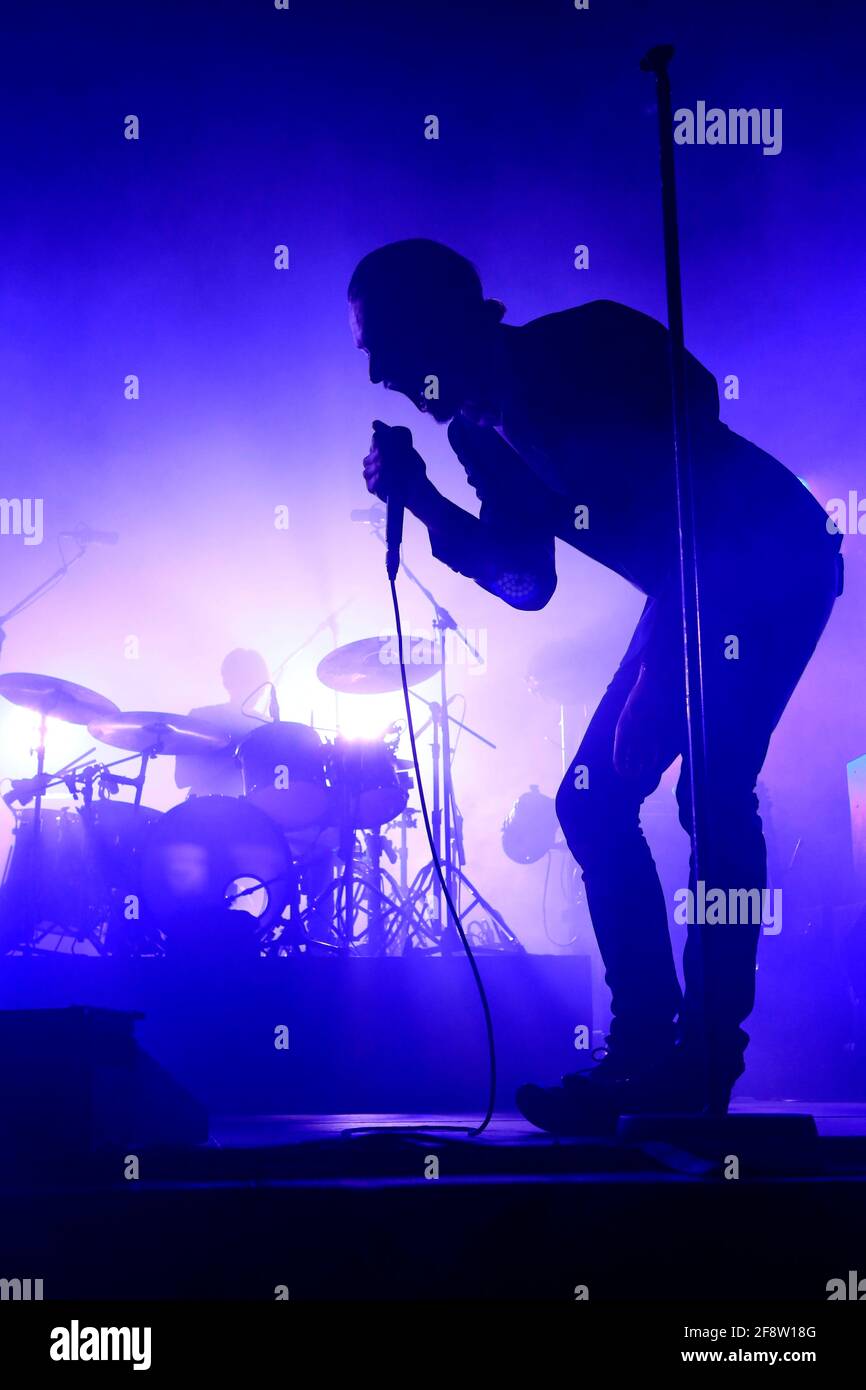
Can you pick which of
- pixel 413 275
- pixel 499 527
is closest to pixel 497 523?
pixel 499 527

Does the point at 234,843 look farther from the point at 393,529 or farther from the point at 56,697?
the point at 393,529

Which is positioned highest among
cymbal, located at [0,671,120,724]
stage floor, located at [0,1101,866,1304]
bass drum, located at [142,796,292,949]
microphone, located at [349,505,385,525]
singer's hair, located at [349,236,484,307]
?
microphone, located at [349,505,385,525]

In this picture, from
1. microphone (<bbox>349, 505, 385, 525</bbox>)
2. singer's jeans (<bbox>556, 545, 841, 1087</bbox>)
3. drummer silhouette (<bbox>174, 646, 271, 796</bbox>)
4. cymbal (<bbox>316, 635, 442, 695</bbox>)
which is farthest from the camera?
drummer silhouette (<bbox>174, 646, 271, 796</bbox>)

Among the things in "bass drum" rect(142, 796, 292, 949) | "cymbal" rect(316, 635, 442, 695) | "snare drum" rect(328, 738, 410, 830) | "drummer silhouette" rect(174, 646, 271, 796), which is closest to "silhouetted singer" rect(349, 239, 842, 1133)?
"bass drum" rect(142, 796, 292, 949)

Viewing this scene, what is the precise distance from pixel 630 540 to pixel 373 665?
4.81m

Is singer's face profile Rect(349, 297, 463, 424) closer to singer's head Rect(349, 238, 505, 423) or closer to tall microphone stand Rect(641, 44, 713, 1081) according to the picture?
singer's head Rect(349, 238, 505, 423)

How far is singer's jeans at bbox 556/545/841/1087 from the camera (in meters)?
2.04

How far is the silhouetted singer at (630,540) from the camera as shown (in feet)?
7.26

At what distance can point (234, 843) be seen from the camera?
5.84 metres

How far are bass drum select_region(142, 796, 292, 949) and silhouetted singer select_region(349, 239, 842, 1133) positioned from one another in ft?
11.8

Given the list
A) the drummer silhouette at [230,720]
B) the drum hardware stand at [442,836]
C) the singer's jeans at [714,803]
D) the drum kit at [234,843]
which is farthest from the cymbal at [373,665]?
the singer's jeans at [714,803]

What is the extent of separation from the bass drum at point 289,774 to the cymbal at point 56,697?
89cm

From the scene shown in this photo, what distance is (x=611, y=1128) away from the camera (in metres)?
2.13

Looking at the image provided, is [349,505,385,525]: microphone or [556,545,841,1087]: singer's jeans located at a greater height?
[349,505,385,525]: microphone
